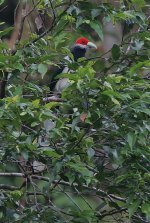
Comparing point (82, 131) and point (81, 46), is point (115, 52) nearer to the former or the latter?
point (82, 131)

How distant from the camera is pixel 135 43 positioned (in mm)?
3100

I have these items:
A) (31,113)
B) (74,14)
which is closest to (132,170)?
(31,113)

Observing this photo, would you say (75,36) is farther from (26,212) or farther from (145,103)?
(26,212)

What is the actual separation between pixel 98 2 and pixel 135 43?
30cm

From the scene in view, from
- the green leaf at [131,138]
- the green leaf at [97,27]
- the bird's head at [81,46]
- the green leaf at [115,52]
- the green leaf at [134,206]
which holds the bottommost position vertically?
the bird's head at [81,46]

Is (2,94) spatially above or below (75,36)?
below

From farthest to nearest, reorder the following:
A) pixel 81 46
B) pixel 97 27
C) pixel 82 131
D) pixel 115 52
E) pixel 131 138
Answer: pixel 81 46
pixel 115 52
pixel 97 27
pixel 82 131
pixel 131 138

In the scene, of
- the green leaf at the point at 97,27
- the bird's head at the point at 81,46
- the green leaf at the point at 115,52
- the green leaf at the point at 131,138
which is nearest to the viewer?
the green leaf at the point at 131,138

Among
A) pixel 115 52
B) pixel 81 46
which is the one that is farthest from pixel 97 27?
pixel 81 46

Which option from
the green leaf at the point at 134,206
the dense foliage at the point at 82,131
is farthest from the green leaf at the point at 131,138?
the green leaf at the point at 134,206

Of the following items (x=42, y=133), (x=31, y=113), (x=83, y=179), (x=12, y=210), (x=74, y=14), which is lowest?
(x=12, y=210)

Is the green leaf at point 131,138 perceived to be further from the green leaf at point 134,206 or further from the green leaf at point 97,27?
the green leaf at point 97,27

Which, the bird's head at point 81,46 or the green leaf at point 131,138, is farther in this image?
the bird's head at point 81,46

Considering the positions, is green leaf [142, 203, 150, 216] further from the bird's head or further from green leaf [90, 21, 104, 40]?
the bird's head
